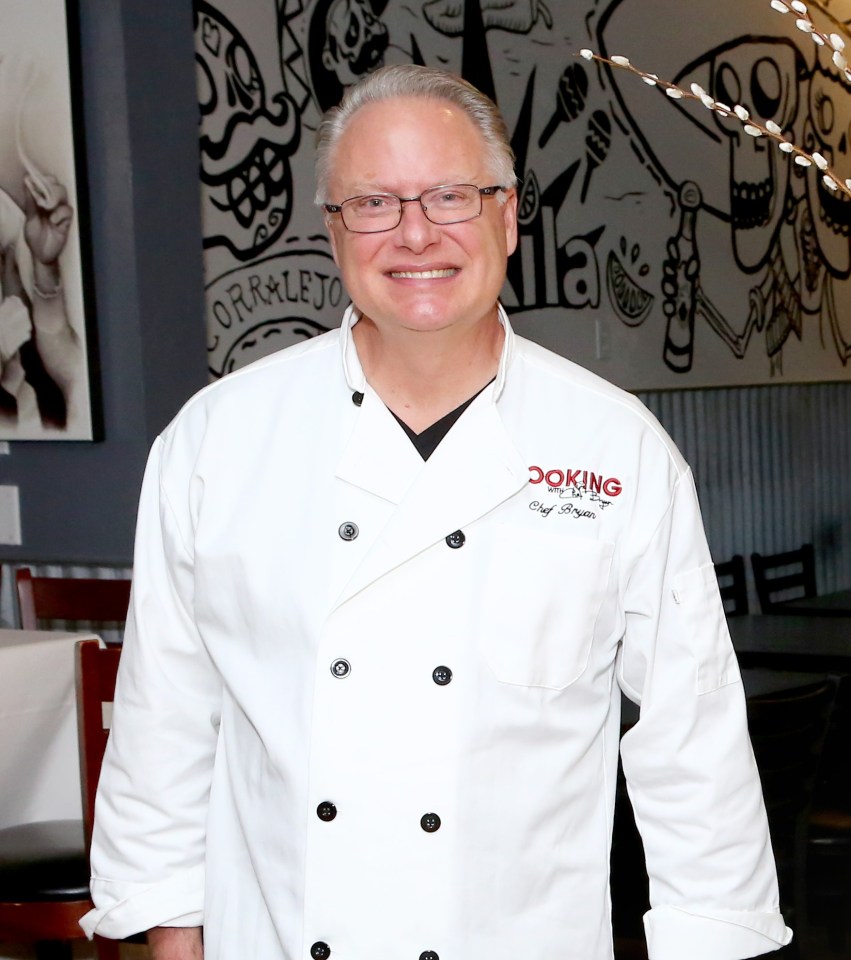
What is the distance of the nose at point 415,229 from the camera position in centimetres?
143

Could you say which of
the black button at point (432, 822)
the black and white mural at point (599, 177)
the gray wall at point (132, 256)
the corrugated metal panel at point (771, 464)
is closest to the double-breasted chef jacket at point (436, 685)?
the black button at point (432, 822)

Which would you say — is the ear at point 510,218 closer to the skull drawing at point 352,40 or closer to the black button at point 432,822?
the black button at point 432,822

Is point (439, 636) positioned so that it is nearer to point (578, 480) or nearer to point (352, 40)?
point (578, 480)

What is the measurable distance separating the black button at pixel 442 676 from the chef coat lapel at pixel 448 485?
0.11 meters

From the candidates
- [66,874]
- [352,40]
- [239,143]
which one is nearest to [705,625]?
[66,874]

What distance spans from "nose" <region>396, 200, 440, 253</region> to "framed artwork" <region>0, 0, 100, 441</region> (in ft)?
7.91

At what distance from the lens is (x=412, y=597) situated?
4.75 feet

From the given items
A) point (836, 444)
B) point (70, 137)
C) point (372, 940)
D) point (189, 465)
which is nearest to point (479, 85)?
point (70, 137)

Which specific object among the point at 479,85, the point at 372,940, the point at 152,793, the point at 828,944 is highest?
the point at 479,85

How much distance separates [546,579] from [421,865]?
1.04 ft

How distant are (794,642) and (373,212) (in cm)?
257

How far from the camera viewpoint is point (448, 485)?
4.83ft

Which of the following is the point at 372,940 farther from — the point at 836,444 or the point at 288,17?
the point at 836,444

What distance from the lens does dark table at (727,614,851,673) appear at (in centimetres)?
335
